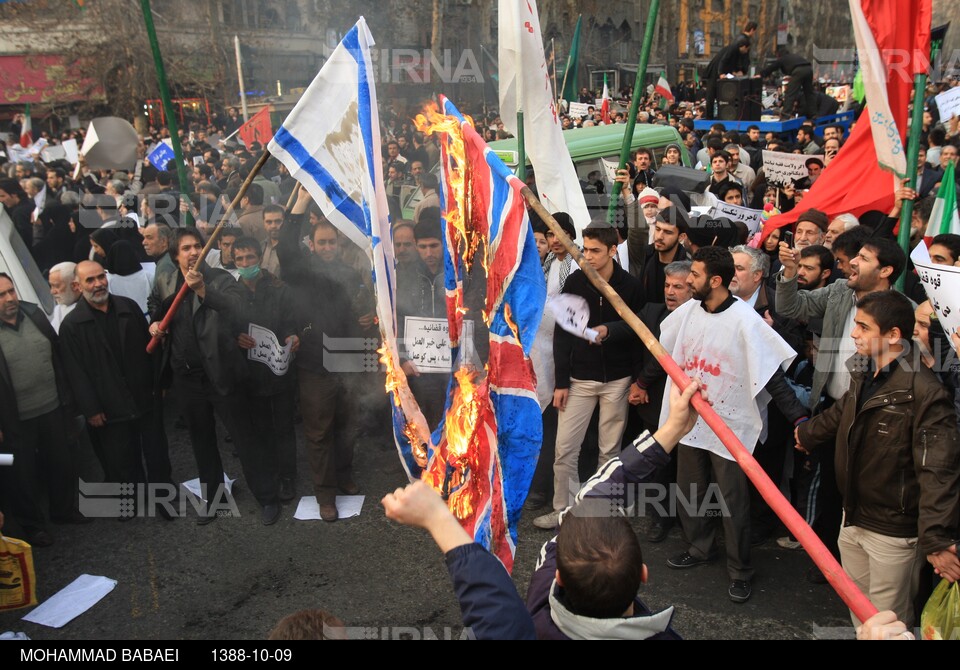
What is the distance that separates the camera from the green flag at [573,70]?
535 inches

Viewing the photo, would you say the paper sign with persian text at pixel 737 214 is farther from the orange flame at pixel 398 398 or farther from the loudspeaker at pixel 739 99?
the loudspeaker at pixel 739 99

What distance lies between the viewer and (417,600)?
4.25 metres

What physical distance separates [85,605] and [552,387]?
306cm

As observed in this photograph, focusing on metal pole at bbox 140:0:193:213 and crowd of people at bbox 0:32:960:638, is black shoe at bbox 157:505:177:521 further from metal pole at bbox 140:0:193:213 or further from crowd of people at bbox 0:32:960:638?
metal pole at bbox 140:0:193:213

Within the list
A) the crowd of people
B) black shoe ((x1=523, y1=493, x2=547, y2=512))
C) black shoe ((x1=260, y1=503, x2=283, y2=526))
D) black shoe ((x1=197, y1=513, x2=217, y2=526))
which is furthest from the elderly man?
black shoe ((x1=523, y1=493, x2=547, y2=512))

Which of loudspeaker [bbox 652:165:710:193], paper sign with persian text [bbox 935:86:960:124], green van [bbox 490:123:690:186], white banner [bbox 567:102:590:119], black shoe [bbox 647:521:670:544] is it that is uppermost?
white banner [bbox 567:102:590:119]

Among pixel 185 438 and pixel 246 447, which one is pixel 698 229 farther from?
pixel 185 438

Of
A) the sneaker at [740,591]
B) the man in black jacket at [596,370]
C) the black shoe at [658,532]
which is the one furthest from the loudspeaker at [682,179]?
the sneaker at [740,591]

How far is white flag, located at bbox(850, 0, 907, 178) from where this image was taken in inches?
187

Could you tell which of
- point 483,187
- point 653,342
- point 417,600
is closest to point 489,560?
point 653,342

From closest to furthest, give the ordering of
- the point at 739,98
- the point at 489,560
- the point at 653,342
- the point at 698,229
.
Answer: the point at 489,560 < the point at 653,342 < the point at 698,229 < the point at 739,98

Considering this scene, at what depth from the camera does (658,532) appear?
485cm

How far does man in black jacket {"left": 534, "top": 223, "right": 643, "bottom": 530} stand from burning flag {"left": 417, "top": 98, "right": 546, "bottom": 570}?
50.6 inches

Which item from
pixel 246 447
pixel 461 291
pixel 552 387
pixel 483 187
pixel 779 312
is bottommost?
pixel 246 447
